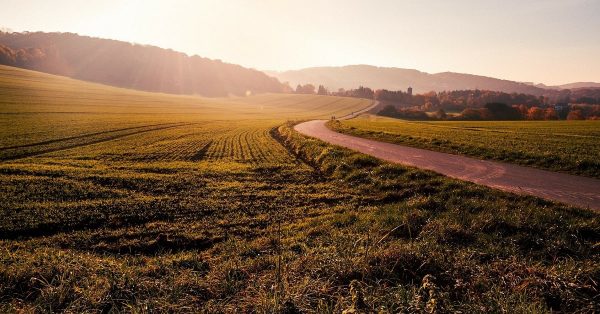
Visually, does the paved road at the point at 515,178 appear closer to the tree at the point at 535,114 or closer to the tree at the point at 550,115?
the tree at the point at 535,114

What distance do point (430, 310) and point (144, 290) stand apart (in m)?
4.62

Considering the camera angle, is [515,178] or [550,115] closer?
[515,178]

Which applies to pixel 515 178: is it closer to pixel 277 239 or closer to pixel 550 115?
pixel 277 239

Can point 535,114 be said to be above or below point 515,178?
above

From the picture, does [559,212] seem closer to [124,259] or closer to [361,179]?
[361,179]

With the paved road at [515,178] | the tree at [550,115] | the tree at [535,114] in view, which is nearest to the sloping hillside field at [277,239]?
the paved road at [515,178]

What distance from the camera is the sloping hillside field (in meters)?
5.10

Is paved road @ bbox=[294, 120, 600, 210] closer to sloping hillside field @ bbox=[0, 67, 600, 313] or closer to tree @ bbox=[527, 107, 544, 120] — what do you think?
sloping hillside field @ bbox=[0, 67, 600, 313]

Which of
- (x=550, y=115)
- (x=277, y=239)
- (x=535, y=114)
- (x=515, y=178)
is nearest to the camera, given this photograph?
(x=277, y=239)

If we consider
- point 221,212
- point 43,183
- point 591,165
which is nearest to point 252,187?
point 221,212

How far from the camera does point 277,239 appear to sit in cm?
1043

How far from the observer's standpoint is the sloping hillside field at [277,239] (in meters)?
5.10

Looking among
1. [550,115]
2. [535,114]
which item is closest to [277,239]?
[550,115]

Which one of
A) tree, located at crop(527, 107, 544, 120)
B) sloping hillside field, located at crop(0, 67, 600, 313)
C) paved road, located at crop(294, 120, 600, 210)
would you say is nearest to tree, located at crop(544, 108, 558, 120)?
tree, located at crop(527, 107, 544, 120)
